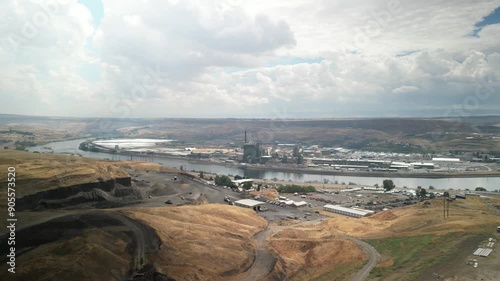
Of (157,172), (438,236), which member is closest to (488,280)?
(438,236)

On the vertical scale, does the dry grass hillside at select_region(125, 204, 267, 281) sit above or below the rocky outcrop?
below

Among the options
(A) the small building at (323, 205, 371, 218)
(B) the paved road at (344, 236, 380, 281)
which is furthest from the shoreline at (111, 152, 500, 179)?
(B) the paved road at (344, 236, 380, 281)

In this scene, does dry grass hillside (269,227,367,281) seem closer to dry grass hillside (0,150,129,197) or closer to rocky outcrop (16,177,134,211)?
rocky outcrop (16,177,134,211)

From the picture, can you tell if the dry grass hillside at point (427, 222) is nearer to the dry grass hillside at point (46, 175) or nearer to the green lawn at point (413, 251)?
the green lawn at point (413, 251)

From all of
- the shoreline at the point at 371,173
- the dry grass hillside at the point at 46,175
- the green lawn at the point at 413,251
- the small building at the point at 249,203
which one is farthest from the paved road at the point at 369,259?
the shoreline at the point at 371,173

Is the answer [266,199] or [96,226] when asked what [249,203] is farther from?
[96,226]

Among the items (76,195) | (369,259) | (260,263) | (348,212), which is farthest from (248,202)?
(369,259)
